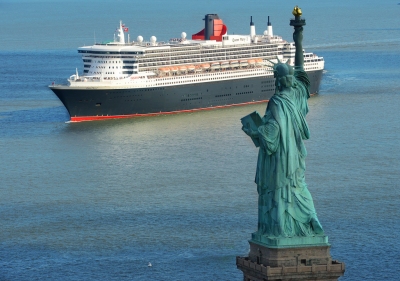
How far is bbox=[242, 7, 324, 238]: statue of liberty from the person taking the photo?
1752 cm

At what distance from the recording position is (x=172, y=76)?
260ft

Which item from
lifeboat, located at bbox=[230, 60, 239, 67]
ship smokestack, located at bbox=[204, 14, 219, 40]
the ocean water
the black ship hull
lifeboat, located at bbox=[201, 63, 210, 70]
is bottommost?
the ocean water

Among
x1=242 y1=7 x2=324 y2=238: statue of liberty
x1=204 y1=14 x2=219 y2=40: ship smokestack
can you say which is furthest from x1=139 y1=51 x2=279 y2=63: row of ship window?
x1=242 y1=7 x2=324 y2=238: statue of liberty

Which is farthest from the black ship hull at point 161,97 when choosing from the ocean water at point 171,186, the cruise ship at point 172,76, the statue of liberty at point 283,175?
the statue of liberty at point 283,175

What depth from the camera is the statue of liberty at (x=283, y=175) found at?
17.5 metres

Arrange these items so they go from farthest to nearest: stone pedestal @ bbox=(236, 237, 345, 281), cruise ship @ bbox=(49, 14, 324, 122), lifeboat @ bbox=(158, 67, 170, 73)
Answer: lifeboat @ bbox=(158, 67, 170, 73)
cruise ship @ bbox=(49, 14, 324, 122)
stone pedestal @ bbox=(236, 237, 345, 281)

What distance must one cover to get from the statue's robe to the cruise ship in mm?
53946

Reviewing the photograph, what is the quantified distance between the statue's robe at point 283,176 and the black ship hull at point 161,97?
55.0 metres

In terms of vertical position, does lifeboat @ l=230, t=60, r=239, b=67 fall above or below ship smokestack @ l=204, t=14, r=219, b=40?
below

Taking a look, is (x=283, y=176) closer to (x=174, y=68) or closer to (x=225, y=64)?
(x=174, y=68)

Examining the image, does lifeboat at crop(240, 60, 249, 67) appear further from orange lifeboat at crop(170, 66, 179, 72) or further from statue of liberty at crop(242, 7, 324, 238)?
statue of liberty at crop(242, 7, 324, 238)

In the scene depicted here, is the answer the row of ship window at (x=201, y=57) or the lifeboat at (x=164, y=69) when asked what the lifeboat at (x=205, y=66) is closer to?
the row of ship window at (x=201, y=57)

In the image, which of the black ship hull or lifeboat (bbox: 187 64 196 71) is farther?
lifeboat (bbox: 187 64 196 71)

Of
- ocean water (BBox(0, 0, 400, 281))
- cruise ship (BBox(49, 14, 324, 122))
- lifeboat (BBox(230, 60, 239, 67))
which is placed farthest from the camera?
lifeboat (BBox(230, 60, 239, 67))
